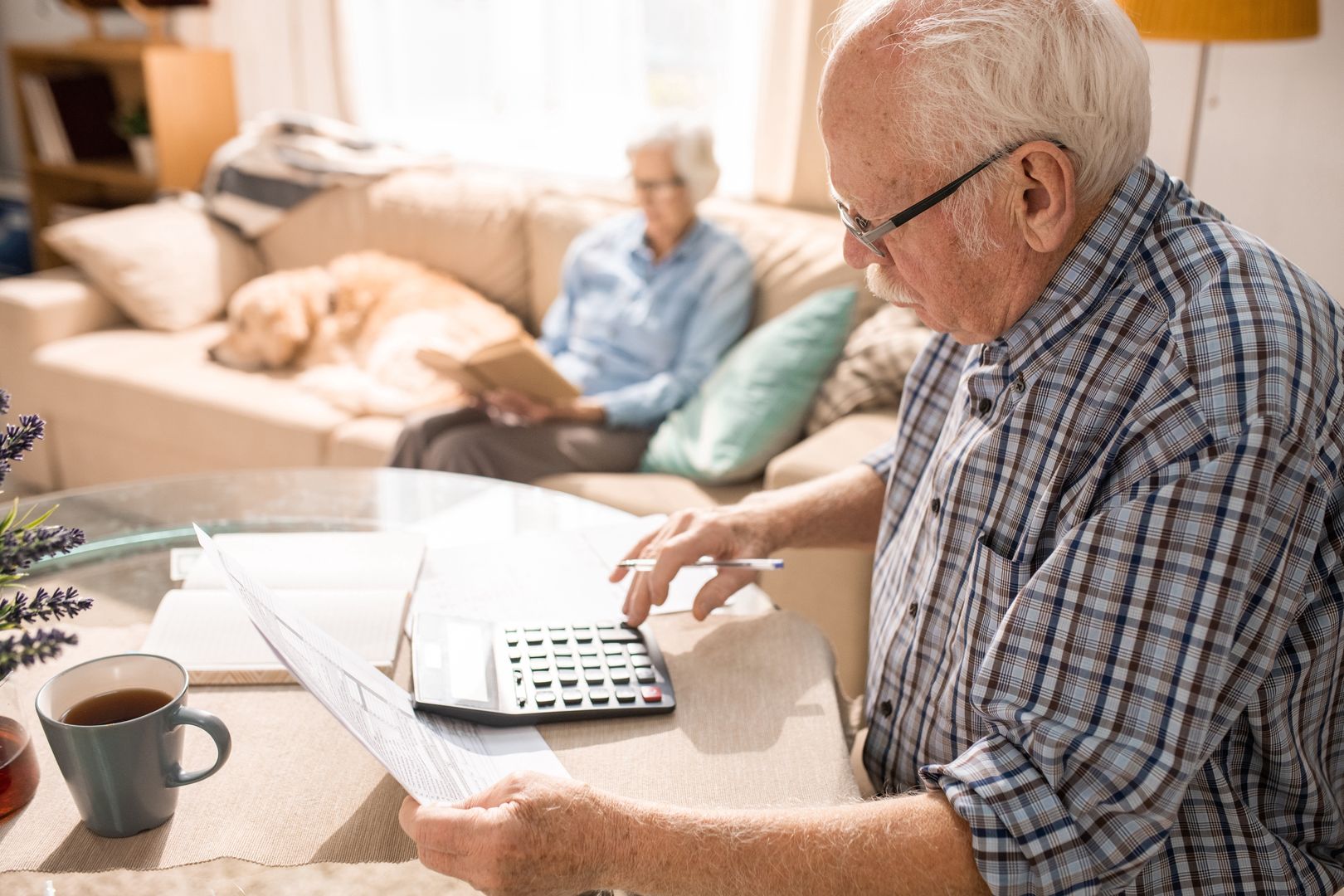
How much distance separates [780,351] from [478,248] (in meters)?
1.14

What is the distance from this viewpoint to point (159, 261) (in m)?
3.12

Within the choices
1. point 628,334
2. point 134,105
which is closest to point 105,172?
point 134,105

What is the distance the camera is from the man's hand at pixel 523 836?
0.75 metres

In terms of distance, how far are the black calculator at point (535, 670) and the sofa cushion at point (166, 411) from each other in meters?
1.70

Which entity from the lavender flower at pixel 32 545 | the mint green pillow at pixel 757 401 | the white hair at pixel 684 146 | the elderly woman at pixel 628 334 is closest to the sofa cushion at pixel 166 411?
the elderly woman at pixel 628 334

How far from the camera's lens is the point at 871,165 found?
930mm

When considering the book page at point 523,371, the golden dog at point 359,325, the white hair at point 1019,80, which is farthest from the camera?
the golden dog at point 359,325

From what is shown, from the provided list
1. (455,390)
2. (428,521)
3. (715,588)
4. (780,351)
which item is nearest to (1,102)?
(455,390)

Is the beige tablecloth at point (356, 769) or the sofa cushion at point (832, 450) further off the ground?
the beige tablecloth at point (356, 769)

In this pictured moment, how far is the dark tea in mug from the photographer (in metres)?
0.82

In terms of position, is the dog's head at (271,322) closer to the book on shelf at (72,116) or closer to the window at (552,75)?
the window at (552,75)

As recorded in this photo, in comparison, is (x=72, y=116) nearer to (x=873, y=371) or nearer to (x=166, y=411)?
(x=166, y=411)

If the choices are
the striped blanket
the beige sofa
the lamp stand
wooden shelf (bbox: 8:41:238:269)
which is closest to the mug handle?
the beige sofa

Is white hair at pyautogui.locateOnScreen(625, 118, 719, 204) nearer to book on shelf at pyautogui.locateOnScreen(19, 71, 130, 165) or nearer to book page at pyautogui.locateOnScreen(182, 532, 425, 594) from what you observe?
book page at pyautogui.locateOnScreen(182, 532, 425, 594)
